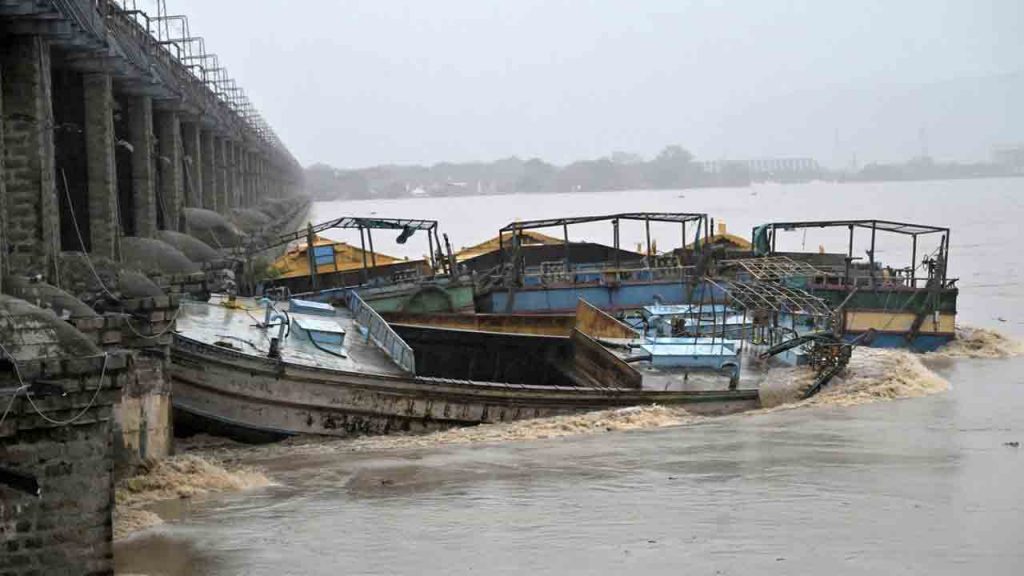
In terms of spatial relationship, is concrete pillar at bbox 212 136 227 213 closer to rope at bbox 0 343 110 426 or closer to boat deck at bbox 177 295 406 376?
boat deck at bbox 177 295 406 376

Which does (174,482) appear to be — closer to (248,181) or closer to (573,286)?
(573,286)

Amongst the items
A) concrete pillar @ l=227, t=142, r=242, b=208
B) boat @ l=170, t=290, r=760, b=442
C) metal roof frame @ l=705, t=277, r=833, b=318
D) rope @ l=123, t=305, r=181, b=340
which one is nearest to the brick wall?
rope @ l=123, t=305, r=181, b=340

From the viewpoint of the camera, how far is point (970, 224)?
104 m

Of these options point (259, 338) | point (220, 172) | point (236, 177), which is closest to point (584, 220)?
point (259, 338)

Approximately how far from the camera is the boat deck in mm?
20188

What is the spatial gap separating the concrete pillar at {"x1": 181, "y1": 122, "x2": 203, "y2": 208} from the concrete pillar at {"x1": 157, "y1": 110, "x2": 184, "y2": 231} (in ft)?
12.0

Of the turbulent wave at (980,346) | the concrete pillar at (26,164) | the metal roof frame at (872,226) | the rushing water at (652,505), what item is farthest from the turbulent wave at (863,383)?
the concrete pillar at (26,164)

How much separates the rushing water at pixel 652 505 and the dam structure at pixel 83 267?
6.56 ft

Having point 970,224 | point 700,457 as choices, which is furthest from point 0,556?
point 970,224

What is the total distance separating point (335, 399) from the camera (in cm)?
1986

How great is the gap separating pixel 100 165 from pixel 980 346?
2167 centimetres

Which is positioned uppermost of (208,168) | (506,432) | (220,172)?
(208,168)

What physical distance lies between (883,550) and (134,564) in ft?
27.5

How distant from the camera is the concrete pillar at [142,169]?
31.2 meters
